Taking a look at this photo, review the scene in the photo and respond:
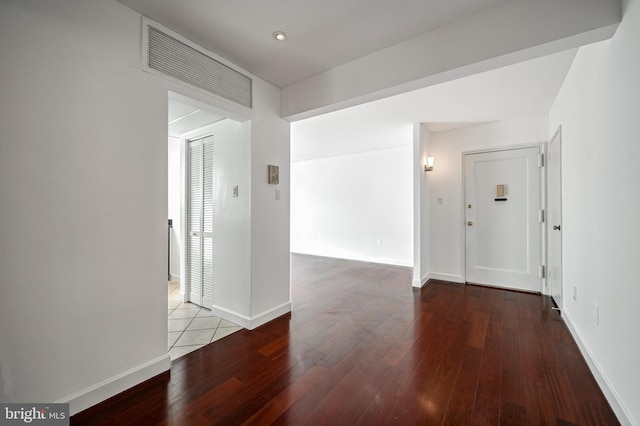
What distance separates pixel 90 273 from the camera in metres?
1.67

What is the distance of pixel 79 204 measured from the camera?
5.32ft

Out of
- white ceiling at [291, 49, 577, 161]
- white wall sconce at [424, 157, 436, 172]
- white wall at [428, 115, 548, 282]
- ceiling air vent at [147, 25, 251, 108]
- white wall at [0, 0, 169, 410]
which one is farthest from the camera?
white wall sconce at [424, 157, 436, 172]

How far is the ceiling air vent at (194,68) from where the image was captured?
6.53 feet

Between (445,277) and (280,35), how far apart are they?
4180mm

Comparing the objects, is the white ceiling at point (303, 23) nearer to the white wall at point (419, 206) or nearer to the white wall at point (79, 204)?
the white wall at point (79, 204)

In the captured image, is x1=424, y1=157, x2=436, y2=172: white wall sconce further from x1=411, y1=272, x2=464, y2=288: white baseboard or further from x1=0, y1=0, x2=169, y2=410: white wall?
x1=0, y1=0, x2=169, y2=410: white wall

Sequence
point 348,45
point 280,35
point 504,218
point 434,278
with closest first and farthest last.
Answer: point 280,35
point 348,45
point 504,218
point 434,278

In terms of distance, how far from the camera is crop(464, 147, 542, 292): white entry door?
382cm

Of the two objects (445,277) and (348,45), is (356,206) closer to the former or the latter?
(445,277)

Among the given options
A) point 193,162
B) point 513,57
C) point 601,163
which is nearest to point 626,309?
point 601,163

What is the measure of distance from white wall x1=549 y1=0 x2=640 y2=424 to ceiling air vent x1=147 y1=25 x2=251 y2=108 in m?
2.71

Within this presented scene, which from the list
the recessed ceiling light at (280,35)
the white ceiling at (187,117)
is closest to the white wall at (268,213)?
the white ceiling at (187,117)

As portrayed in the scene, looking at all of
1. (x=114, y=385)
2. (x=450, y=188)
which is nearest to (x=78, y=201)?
(x=114, y=385)

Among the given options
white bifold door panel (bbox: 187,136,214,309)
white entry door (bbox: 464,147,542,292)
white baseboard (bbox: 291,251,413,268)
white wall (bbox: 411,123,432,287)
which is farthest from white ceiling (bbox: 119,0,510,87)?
white baseboard (bbox: 291,251,413,268)
